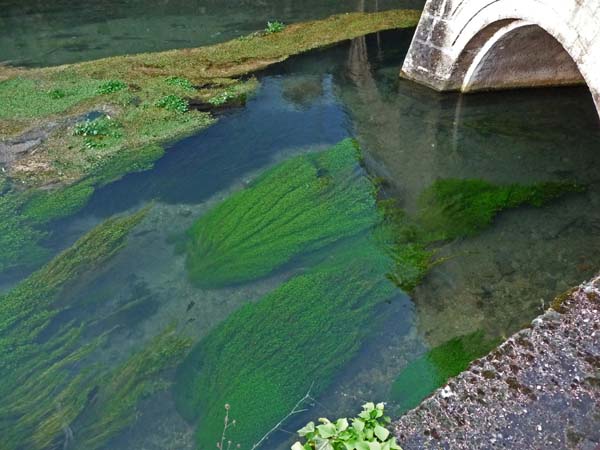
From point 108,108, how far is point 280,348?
228 inches

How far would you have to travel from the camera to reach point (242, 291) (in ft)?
20.5

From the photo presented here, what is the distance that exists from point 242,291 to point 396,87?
17.7 feet

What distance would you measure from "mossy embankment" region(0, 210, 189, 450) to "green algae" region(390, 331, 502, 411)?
2.13 m

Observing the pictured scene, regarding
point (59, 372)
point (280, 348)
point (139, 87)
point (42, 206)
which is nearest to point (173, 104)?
point (139, 87)

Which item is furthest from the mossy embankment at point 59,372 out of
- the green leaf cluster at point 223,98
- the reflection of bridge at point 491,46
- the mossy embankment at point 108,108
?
the reflection of bridge at point 491,46

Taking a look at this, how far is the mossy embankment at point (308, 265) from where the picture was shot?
522cm

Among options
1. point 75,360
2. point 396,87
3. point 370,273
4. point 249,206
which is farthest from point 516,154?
point 75,360

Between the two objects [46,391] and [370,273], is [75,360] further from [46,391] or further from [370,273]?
[370,273]

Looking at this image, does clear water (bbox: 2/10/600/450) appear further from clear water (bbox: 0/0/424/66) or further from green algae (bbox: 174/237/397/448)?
clear water (bbox: 0/0/424/66)

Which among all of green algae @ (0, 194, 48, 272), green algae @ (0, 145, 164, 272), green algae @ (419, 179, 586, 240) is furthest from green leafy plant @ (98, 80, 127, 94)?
green algae @ (419, 179, 586, 240)

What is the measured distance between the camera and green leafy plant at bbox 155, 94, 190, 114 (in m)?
9.41

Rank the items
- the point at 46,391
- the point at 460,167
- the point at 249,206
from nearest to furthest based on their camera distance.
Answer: the point at 46,391, the point at 249,206, the point at 460,167

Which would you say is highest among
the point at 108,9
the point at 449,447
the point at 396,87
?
the point at 108,9

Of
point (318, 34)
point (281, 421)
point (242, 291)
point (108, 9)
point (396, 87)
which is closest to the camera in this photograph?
point (281, 421)
